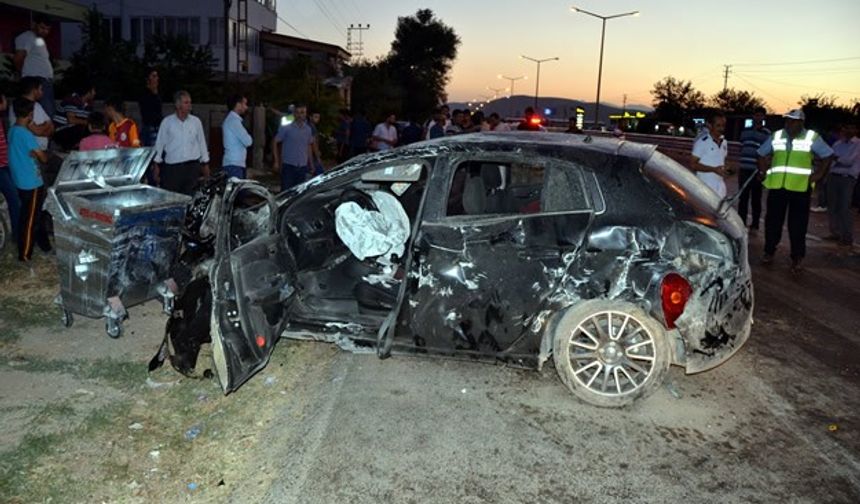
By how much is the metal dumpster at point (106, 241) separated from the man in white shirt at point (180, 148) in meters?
2.23

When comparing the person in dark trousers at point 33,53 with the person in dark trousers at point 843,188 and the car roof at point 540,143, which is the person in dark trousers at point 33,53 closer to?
the car roof at point 540,143

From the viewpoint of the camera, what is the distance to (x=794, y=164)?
8.54 meters

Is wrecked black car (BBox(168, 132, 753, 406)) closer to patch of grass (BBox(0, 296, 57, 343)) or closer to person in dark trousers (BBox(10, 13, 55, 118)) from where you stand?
patch of grass (BBox(0, 296, 57, 343))

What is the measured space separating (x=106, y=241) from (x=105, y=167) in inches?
36.8

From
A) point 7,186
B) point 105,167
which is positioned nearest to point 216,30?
point 7,186

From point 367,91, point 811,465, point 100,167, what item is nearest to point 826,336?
point 811,465

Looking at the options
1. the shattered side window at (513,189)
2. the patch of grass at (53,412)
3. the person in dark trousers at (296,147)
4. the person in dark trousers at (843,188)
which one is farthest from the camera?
the person in dark trousers at (296,147)

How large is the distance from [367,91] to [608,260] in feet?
149

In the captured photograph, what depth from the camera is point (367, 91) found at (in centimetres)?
4822

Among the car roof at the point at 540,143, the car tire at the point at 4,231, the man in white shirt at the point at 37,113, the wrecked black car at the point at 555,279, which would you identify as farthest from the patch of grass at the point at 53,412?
the car tire at the point at 4,231

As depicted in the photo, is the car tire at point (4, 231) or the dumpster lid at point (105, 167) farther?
the car tire at point (4, 231)

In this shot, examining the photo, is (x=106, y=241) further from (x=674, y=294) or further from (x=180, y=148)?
(x=674, y=294)

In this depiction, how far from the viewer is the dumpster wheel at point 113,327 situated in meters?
5.45

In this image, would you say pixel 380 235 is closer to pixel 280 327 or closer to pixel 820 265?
pixel 280 327
